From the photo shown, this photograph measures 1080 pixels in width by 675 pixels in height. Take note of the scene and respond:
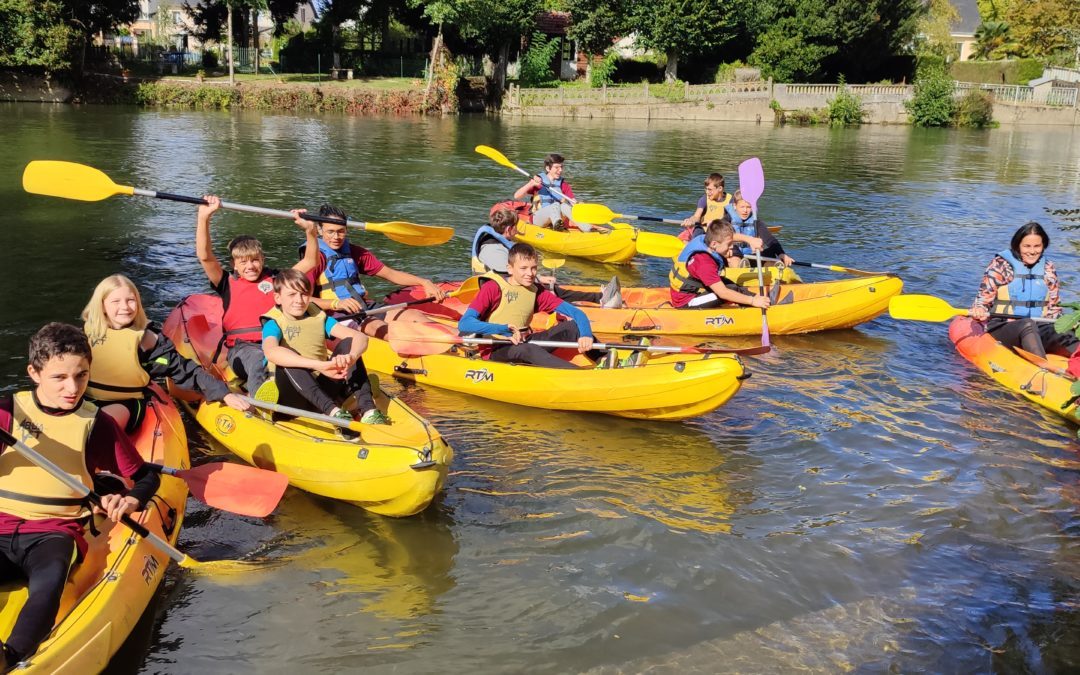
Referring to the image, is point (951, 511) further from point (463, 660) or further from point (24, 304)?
point (24, 304)

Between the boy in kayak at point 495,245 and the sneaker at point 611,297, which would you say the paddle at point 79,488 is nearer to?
the boy in kayak at point 495,245

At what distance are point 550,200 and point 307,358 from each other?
7.66m

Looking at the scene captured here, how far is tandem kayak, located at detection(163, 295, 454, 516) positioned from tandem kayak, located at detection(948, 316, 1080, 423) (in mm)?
4902

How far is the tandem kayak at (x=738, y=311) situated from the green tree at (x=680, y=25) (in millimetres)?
31228

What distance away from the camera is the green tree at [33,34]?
3105cm

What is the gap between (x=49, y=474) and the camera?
3.93m

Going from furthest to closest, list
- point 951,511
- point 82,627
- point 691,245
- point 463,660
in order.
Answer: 1. point 691,245
2. point 951,511
3. point 463,660
4. point 82,627

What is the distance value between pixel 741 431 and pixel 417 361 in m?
2.71

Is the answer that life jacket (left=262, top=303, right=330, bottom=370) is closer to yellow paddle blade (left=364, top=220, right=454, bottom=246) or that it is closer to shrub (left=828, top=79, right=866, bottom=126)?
yellow paddle blade (left=364, top=220, right=454, bottom=246)

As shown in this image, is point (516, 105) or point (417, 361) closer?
point (417, 361)

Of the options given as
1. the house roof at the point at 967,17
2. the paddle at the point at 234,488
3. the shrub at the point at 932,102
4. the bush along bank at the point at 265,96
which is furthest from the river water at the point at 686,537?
the house roof at the point at 967,17

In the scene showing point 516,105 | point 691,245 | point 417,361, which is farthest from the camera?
point 516,105

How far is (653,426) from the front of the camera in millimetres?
6996

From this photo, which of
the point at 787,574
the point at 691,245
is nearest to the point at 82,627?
the point at 787,574
